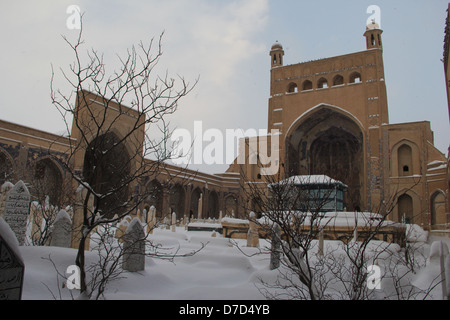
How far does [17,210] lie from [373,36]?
28970 millimetres

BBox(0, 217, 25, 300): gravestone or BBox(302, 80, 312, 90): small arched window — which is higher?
BBox(302, 80, 312, 90): small arched window

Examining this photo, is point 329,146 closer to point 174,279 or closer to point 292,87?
point 292,87

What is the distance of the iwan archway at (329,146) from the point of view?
92.3 ft

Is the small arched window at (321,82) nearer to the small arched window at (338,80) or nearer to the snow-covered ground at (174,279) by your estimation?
the small arched window at (338,80)

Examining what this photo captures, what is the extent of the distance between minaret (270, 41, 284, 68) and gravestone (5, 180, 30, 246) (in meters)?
27.4

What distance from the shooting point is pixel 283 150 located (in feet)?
92.0

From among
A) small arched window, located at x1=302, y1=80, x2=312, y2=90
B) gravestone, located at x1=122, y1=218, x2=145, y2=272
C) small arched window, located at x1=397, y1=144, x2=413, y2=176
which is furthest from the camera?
small arched window, located at x1=302, y1=80, x2=312, y2=90

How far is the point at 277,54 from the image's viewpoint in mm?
30953

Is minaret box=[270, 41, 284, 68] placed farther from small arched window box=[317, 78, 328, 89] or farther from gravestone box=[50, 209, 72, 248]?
gravestone box=[50, 209, 72, 248]

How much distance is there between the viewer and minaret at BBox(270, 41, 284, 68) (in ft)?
101

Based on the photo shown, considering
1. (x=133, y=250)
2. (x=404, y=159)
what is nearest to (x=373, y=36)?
(x=404, y=159)

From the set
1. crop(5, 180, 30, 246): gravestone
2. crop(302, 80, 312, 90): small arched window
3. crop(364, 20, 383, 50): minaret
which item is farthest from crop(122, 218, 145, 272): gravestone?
crop(364, 20, 383, 50): minaret
